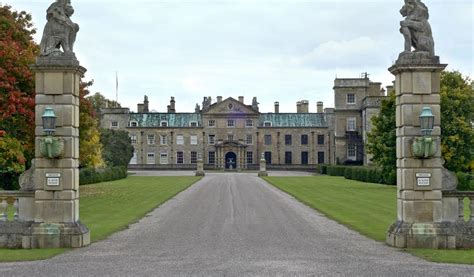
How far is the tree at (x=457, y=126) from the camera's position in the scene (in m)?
39.1

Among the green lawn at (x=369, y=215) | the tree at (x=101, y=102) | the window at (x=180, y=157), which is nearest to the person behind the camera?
the green lawn at (x=369, y=215)

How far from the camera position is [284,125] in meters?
102

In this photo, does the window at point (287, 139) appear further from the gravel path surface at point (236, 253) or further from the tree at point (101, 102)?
the gravel path surface at point (236, 253)

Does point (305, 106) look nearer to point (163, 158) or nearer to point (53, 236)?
point (163, 158)

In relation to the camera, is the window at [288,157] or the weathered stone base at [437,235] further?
the window at [288,157]

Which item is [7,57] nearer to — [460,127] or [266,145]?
[460,127]

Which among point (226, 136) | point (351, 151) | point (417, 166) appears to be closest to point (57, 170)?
point (417, 166)

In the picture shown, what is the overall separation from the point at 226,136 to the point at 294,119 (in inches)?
425

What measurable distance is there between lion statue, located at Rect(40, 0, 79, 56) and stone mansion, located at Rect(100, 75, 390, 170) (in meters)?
83.1

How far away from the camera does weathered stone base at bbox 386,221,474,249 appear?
46.5 feet

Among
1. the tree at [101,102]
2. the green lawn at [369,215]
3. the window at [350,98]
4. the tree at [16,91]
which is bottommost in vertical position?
the green lawn at [369,215]

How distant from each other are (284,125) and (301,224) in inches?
3253

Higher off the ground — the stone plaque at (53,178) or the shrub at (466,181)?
the stone plaque at (53,178)

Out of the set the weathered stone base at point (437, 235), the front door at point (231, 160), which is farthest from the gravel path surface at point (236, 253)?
the front door at point (231, 160)
